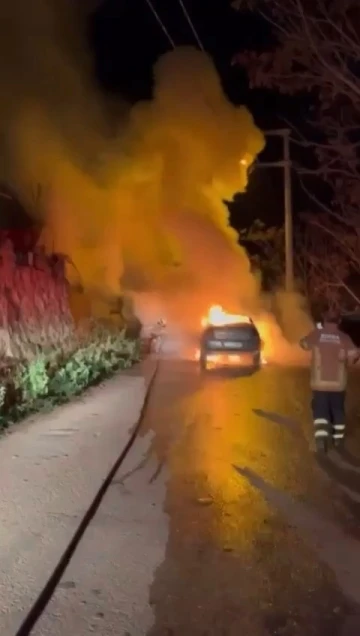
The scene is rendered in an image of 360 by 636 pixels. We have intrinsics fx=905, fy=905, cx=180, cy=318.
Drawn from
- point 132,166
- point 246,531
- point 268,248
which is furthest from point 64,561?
point 268,248

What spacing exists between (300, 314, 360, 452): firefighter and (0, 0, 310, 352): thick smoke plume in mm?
16152

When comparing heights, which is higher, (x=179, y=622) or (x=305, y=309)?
(x=305, y=309)

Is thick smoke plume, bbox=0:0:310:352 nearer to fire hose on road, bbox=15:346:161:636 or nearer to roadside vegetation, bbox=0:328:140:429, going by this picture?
roadside vegetation, bbox=0:328:140:429

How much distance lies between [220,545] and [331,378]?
432 cm

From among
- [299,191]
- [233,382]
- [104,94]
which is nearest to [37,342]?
[233,382]

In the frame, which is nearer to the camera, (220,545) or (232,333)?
(220,545)

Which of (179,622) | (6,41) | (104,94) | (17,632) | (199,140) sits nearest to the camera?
(17,632)

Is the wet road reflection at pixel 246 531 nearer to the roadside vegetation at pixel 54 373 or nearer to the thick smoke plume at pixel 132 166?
the roadside vegetation at pixel 54 373

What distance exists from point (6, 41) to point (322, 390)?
16418 mm

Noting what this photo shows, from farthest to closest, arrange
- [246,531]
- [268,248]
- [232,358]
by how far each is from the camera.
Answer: [268,248] → [232,358] → [246,531]

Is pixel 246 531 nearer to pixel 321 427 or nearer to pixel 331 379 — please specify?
pixel 321 427

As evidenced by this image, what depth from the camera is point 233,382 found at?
18.4 metres

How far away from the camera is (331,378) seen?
10461 millimetres

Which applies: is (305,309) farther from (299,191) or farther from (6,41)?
(6,41)
